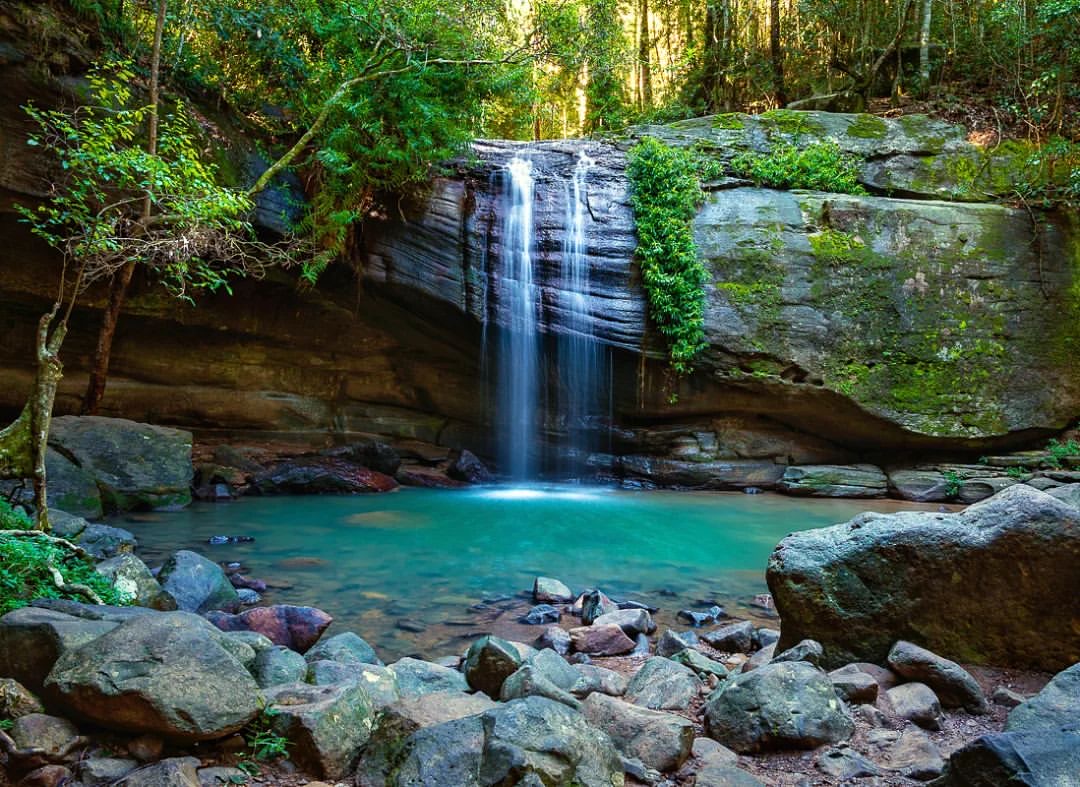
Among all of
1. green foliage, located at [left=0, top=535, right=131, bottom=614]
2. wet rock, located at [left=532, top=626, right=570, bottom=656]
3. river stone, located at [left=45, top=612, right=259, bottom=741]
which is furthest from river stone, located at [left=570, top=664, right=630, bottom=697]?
green foliage, located at [left=0, top=535, right=131, bottom=614]

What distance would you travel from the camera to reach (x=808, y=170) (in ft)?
43.3

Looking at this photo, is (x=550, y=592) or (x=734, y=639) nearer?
(x=734, y=639)

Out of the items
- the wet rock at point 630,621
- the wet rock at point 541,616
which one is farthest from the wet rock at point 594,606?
the wet rock at point 541,616

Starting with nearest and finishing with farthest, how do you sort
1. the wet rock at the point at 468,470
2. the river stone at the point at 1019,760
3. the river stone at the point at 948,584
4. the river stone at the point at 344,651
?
the river stone at the point at 1019,760 → the river stone at the point at 948,584 → the river stone at the point at 344,651 → the wet rock at the point at 468,470

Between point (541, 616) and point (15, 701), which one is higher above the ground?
point (15, 701)

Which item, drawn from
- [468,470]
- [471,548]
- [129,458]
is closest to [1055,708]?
[471,548]

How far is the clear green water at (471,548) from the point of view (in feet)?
18.5

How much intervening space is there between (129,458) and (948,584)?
9901 mm

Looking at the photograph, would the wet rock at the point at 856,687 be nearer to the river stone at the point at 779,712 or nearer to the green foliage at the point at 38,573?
the river stone at the point at 779,712

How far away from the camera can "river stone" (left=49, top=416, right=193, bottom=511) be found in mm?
8969

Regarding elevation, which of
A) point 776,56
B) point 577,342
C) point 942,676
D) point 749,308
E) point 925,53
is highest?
point 776,56

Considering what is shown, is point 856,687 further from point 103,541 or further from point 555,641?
point 103,541

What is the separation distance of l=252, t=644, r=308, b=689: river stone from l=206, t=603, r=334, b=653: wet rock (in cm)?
121

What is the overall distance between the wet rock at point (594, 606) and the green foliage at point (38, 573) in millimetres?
3222
